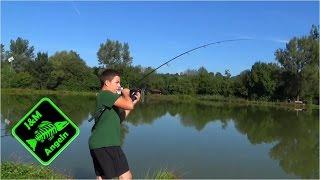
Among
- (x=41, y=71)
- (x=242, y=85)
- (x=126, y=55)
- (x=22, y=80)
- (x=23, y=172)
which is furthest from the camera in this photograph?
(x=126, y=55)

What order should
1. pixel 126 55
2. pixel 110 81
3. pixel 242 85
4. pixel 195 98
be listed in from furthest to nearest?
pixel 126 55 < pixel 195 98 < pixel 242 85 < pixel 110 81

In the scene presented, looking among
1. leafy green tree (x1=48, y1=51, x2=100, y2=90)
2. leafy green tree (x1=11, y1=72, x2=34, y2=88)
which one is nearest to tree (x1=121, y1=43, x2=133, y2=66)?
leafy green tree (x1=48, y1=51, x2=100, y2=90)

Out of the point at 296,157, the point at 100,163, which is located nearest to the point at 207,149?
the point at 296,157

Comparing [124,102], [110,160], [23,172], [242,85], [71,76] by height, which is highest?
[71,76]

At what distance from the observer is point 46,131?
3.98 metres

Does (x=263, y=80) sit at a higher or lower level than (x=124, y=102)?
higher

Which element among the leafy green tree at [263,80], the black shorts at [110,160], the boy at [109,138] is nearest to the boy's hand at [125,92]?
the boy at [109,138]

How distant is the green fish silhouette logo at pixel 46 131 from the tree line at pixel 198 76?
124 ft

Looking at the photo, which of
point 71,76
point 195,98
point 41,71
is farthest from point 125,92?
point 71,76

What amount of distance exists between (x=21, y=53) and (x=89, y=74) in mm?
14361

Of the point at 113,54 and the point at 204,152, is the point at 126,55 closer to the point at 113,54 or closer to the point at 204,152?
the point at 113,54

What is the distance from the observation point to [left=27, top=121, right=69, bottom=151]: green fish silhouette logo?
3.98 metres

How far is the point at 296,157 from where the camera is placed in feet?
41.9

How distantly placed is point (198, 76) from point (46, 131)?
50473 millimetres
